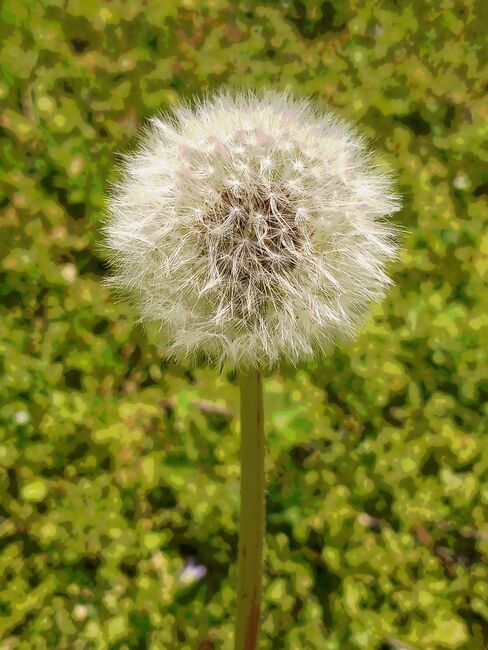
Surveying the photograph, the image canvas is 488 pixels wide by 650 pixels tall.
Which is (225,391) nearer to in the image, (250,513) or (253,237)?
(250,513)

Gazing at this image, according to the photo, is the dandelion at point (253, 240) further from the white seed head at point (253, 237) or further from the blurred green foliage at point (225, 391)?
the blurred green foliage at point (225, 391)

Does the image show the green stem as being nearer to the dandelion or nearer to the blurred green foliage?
the dandelion

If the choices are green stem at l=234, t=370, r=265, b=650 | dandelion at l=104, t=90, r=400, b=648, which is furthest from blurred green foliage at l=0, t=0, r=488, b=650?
dandelion at l=104, t=90, r=400, b=648

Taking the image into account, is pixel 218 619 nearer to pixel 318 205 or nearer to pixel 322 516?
pixel 322 516

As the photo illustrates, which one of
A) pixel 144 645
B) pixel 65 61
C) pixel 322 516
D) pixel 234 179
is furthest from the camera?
pixel 65 61

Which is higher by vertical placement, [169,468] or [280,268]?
[280,268]

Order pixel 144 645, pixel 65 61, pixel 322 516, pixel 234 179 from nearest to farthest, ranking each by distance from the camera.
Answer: pixel 234 179
pixel 144 645
pixel 322 516
pixel 65 61

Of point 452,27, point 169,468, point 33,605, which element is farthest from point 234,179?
point 452,27
